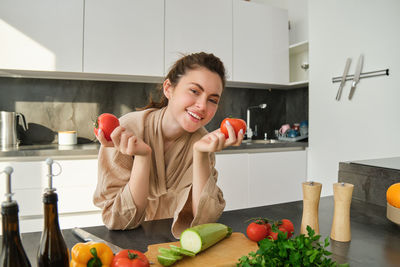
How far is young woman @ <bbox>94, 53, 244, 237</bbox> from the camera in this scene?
40.1 inches

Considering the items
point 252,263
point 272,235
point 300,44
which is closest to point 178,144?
point 272,235

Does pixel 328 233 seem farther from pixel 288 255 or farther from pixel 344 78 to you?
pixel 344 78

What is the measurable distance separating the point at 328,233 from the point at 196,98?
2.07 feet

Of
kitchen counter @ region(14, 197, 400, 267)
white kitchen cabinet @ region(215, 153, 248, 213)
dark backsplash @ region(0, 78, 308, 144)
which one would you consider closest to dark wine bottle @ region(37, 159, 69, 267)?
kitchen counter @ region(14, 197, 400, 267)

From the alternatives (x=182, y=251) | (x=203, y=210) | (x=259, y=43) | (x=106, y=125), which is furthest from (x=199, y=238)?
(x=259, y=43)

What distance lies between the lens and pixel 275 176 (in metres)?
2.90

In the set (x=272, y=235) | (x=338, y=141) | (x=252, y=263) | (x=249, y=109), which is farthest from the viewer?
(x=249, y=109)

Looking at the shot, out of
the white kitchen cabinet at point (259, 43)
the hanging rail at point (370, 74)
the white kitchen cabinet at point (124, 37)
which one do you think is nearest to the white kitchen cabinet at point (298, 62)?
the white kitchen cabinet at point (259, 43)

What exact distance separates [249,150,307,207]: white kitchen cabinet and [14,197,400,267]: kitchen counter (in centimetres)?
159

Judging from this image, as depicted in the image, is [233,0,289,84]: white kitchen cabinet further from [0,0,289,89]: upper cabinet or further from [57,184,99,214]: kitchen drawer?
[57,184,99,214]: kitchen drawer

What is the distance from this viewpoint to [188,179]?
128 cm

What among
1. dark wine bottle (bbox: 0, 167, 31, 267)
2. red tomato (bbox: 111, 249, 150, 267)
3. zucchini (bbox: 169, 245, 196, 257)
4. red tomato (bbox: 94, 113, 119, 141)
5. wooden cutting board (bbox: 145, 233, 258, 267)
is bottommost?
wooden cutting board (bbox: 145, 233, 258, 267)

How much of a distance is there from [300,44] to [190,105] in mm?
2360

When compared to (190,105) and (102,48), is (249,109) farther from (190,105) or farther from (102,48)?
(190,105)
